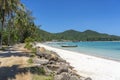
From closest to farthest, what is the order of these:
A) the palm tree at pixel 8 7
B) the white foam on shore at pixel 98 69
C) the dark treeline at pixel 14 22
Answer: the white foam on shore at pixel 98 69 → the palm tree at pixel 8 7 → the dark treeline at pixel 14 22

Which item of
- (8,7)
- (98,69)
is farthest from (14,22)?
(98,69)

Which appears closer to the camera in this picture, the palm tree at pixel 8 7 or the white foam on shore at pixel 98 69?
the white foam on shore at pixel 98 69

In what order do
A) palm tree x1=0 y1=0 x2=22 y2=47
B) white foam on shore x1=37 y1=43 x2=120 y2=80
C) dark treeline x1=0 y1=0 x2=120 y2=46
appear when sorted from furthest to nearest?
dark treeline x1=0 y1=0 x2=120 y2=46 → palm tree x1=0 y1=0 x2=22 y2=47 → white foam on shore x1=37 y1=43 x2=120 y2=80

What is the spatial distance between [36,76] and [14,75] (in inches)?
44.5

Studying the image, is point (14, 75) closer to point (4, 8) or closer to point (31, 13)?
point (4, 8)

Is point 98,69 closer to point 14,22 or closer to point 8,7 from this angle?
point 8,7

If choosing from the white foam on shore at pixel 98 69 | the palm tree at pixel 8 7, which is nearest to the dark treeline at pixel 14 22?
the palm tree at pixel 8 7

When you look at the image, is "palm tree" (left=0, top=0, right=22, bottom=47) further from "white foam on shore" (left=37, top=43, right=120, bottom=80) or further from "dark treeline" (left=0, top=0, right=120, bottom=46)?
"white foam on shore" (left=37, top=43, right=120, bottom=80)

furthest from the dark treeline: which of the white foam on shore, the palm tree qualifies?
the white foam on shore

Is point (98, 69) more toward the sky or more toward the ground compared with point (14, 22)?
more toward the ground

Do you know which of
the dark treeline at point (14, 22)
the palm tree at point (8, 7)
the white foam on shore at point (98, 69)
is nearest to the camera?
the white foam on shore at point (98, 69)

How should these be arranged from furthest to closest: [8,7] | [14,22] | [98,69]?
[14,22], [8,7], [98,69]

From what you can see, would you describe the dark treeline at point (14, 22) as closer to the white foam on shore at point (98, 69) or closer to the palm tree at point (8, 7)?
the palm tree at point (8, 7)

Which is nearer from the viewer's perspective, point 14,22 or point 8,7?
point 8,7
